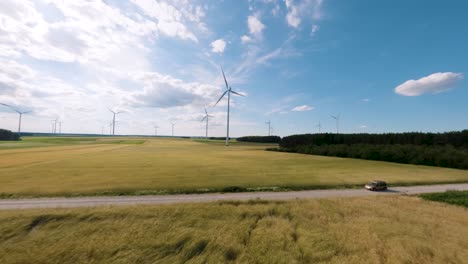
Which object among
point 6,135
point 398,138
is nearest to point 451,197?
point 398,138

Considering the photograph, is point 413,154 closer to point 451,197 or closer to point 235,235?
point 451,197

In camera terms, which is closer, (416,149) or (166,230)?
(166,230)

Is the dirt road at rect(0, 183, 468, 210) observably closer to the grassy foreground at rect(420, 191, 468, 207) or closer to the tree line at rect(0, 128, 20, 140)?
the grassy foreground at rect(420, 191, 468, 207)

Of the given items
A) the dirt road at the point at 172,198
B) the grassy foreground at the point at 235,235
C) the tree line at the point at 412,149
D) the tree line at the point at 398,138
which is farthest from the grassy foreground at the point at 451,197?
the tree line at the point at 398,138

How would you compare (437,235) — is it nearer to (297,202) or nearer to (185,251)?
(297,202)

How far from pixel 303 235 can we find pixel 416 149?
63281 mm

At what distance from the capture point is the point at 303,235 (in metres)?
10.4

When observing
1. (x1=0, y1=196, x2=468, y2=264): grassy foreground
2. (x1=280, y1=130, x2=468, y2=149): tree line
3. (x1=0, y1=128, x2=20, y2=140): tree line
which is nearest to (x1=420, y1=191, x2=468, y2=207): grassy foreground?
(x1=0, y1=196, x2=468, y2=264): grassy foreground

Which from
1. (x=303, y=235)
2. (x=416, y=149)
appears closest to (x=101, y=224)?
(x=303, y=235)

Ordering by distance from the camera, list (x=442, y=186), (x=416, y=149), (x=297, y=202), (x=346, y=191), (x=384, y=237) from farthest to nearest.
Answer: (x=416, y=149) → (x=442, y=186) → (x=346, y=191) → (x=297, y=202) → (x=384, y=237)

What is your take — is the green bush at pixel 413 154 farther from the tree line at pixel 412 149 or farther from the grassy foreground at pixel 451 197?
the grassy foreground at pixel 451 197

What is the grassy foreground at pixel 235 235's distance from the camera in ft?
28.2

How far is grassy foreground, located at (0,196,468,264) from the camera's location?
8.61 m

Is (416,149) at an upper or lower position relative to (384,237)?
upper
